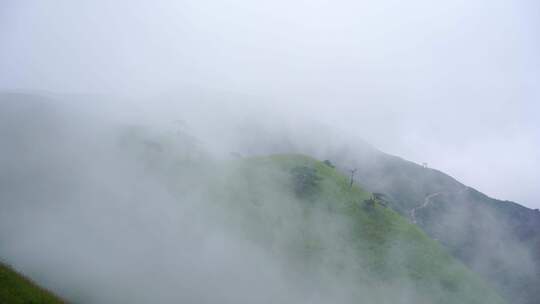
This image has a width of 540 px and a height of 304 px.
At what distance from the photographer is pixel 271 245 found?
Answer: 45.9 meters

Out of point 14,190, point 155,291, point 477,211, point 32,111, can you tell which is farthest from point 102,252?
point 477,211

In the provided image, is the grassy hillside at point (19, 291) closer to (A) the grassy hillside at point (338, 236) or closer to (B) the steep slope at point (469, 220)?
(A) the grassy hillside at point (338, 236)

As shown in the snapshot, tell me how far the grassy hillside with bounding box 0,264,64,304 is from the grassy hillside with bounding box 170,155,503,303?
88.0 ft

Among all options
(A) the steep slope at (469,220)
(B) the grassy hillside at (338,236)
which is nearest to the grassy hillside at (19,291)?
A: (B) the grassy hillside at (338,236)

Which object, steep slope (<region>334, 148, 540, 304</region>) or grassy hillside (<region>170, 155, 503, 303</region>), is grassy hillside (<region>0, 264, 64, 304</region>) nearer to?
grassy hillside (<region>170, 155, 503, 303</region>)

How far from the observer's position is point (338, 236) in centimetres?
5112

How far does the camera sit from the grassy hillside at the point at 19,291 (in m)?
19.0

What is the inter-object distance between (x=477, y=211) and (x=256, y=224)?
310 feet

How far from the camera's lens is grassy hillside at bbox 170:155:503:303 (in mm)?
45594

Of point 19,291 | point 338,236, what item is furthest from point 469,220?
point 19,291

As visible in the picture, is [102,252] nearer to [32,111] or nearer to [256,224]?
[256,224]

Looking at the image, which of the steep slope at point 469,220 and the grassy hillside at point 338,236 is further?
the steep slope at point 469,220

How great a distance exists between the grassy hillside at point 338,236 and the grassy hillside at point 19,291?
2683 centimetres

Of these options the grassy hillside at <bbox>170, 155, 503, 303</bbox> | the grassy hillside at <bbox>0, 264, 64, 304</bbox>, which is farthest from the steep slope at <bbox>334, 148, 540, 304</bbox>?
the grassy hillside at <bbox>0, 264, 64, 304</bbox>
